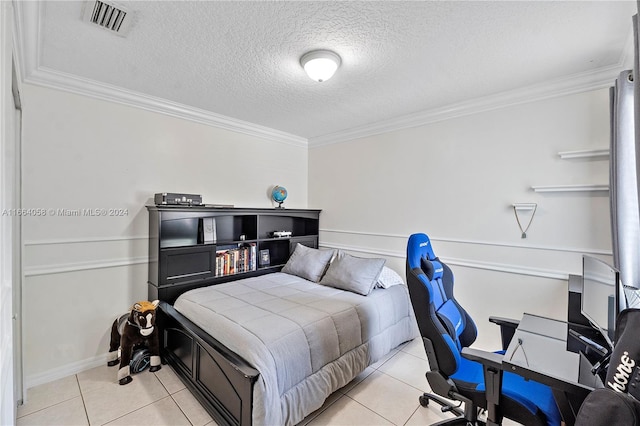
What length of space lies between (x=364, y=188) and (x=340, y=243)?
2.73ft

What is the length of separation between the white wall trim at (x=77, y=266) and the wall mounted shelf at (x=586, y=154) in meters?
3.85

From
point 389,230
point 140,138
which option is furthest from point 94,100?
point 389,230

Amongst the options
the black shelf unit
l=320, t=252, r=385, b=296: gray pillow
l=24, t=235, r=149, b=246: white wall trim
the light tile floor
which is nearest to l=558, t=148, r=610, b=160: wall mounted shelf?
l=320, t=252, r=385, b=296: gray pillow

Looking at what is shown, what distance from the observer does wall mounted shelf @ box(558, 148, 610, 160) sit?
6.93 feet

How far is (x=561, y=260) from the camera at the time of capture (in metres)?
2.32

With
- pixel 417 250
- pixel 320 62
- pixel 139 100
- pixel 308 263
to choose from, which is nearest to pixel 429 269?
pixel 417 250

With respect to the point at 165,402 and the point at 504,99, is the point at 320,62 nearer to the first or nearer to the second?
the point at 504,99

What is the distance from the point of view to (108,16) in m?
1.64

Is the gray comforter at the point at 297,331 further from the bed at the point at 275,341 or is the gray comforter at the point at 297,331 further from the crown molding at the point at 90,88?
the crown molding at the point at 90,88

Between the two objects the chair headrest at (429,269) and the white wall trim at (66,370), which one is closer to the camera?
the chair headrest at (429,269)

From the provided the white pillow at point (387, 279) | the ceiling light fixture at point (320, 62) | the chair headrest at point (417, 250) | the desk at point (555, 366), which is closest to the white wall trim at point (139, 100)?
the ceiling light fixture at point (320, 62)

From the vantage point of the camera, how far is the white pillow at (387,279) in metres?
2.86

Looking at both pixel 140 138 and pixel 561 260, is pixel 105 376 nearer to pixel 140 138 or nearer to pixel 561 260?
pixel 140 138

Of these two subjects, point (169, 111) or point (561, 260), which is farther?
point (169, 111)
